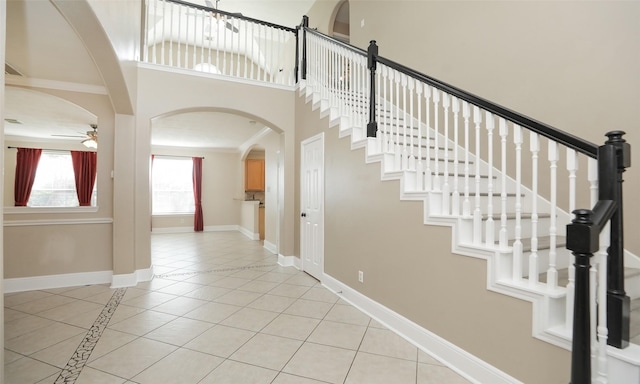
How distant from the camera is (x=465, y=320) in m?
2.03

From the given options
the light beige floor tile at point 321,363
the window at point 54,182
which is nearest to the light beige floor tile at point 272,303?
the light beige floor tile at point 321,363

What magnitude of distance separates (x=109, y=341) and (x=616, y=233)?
137 inches

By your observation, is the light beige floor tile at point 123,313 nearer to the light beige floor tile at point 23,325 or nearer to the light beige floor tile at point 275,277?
the light beige floor tile at point 23,325

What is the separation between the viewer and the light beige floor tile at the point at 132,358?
207 cm

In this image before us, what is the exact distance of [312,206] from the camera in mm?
4363

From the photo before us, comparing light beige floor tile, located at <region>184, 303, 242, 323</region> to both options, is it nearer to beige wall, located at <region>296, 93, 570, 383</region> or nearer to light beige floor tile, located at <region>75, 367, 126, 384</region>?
light beige floor tile, located at <region>75, 367, 126, 384</region>

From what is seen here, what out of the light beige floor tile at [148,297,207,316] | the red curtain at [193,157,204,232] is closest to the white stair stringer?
the light beige floor tile at [148,297,207,316]

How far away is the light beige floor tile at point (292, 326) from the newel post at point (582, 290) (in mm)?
1888

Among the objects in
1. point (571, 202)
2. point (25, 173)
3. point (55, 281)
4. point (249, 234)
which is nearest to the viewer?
point (571, 202)

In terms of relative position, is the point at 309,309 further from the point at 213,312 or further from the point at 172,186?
the point at 172,186

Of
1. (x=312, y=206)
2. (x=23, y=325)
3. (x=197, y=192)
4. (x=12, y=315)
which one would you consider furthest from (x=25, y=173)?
(x=312, y=206)

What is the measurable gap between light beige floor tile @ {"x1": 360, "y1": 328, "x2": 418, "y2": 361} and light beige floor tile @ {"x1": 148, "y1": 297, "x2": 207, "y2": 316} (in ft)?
6.22

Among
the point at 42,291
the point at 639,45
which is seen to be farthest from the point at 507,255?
the point at 42,291

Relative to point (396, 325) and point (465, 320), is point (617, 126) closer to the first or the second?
point (465, 320)
